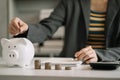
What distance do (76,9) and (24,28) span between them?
391 millimetres

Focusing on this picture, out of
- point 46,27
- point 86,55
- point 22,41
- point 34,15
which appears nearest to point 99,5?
point 46,27

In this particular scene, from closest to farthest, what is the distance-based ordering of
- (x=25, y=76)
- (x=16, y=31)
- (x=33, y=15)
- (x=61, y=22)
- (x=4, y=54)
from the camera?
(x=25, y=76) → (x=4, y=54) → (x=16, y=31) → (x=61, y=22) → (x=33, y=15)

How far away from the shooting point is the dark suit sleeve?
107cm

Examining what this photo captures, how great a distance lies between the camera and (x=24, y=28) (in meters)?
0.97

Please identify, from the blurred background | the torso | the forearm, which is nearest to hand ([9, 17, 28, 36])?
the forearm

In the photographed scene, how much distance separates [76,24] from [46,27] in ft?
0.50

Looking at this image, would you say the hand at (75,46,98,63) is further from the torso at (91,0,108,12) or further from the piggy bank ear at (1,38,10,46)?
the torso at (91,0,108,12)

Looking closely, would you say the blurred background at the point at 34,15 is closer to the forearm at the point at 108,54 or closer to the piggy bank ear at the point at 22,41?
the forearm at the point at 108,54

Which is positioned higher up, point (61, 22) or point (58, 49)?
point (61, 22)

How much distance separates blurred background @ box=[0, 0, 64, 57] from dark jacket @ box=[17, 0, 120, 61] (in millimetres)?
886

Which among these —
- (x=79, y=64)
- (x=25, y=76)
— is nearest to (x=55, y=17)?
(x=79, y=64)

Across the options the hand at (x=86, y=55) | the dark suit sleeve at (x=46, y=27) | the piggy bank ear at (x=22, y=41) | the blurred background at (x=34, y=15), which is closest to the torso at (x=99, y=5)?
the dark suit sleeve at (x=46, y=27)

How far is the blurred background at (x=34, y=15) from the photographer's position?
222cm

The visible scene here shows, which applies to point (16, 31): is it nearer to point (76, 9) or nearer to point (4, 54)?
point (4, 54)
